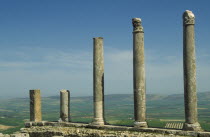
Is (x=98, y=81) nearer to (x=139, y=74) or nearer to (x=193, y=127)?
(x=139, y=74)

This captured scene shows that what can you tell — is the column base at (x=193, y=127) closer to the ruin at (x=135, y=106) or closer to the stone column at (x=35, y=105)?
the ruin at (x=135, y=106)

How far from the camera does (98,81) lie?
23.4m

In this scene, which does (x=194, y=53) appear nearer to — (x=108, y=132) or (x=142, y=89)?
(x=142, y=89)

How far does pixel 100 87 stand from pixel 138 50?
4.34 m

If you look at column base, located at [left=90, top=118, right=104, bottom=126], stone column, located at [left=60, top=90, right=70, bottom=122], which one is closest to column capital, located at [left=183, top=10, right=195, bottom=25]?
column base, located at [left=90, top=118, right=104, bottom=126]

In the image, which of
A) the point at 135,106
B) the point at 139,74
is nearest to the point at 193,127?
the point at 135,106

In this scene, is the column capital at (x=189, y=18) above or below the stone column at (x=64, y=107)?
above

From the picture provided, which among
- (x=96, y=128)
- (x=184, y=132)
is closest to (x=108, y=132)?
(x=96, y=128)

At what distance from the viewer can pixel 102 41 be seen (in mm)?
23594

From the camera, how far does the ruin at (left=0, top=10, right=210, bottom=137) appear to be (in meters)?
18.6

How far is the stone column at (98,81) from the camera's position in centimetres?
2323

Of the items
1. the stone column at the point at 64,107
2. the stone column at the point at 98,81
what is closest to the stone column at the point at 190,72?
the stone column at the point at 98,81

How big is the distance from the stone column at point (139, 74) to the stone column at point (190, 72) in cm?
318

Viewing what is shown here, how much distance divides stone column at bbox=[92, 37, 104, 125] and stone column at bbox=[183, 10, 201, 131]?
6846 millimetres
